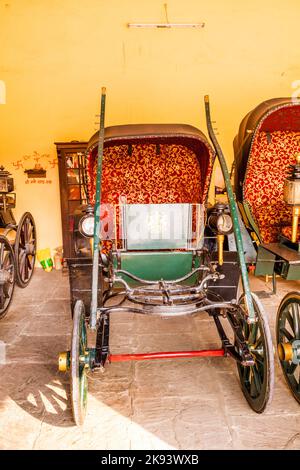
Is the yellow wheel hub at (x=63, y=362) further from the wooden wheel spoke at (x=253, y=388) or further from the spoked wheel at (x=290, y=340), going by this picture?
the spoked wheel at (x=290, y=340)

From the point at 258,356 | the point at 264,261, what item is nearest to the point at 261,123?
the point at 264,261

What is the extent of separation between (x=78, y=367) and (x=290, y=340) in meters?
1.32

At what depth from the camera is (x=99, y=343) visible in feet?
8.38

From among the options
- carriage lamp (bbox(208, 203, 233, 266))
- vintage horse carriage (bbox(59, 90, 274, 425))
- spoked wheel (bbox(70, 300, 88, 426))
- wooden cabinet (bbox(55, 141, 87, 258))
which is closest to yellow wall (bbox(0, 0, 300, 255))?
wooden cabinet (bbox(55, 141, 87, 258))

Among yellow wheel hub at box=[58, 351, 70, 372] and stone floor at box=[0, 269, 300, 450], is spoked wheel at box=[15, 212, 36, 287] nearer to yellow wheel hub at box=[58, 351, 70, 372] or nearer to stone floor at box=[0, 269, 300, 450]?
stone floor at box=[0, 269, 300, 450]

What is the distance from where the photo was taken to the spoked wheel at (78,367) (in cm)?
206

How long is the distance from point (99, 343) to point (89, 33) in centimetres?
436

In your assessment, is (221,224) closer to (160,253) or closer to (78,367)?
(160,253)

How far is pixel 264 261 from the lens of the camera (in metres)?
3.42

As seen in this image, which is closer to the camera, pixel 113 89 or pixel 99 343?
pixel 99 343

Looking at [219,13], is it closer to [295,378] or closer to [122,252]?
[122,252]

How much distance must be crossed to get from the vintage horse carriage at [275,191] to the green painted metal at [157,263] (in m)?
0.65

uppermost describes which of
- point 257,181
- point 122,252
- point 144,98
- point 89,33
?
point 89,33
